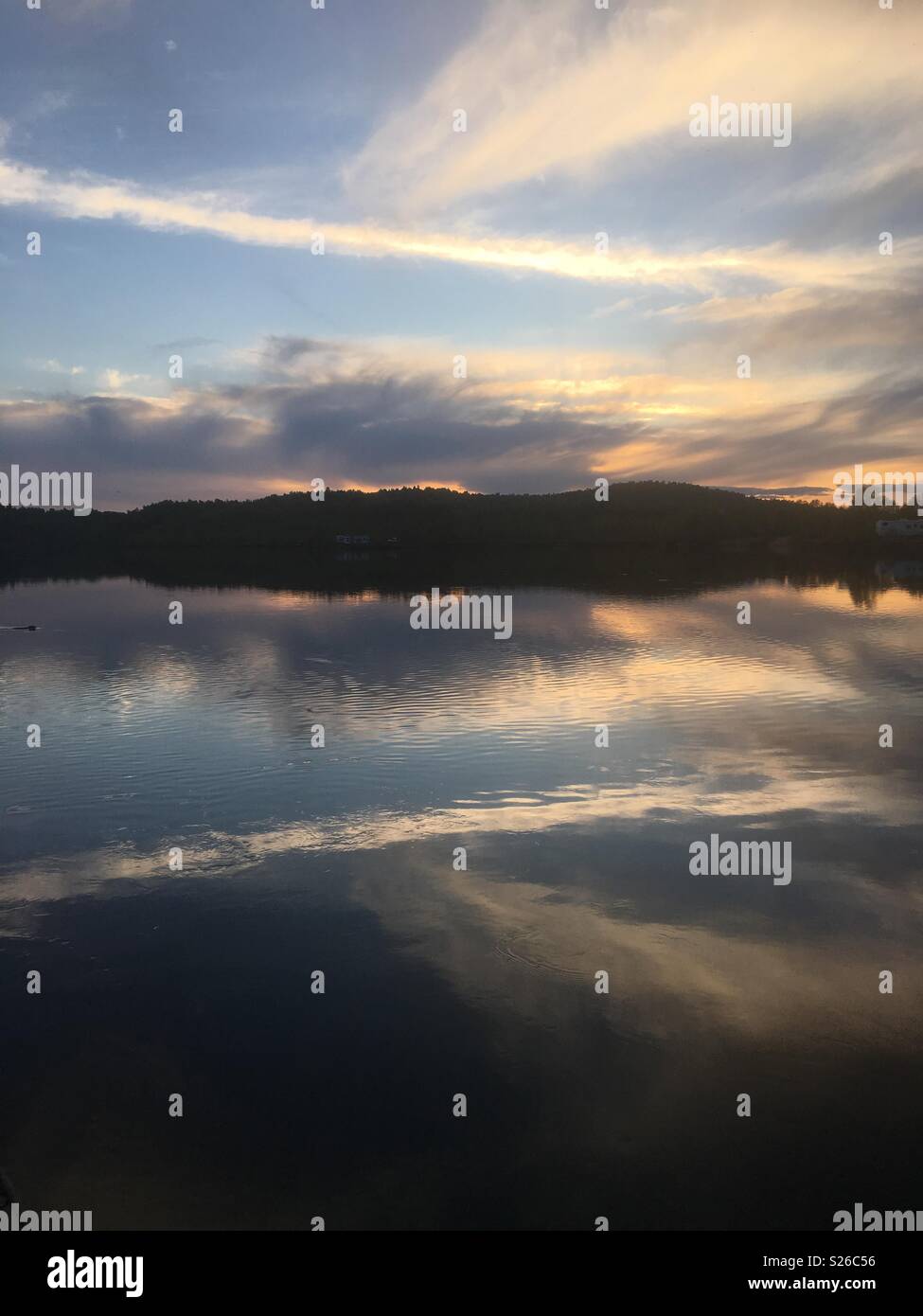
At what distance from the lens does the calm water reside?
7.40 metres

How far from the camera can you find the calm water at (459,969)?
24.3 ft

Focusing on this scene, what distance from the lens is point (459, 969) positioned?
10438mm

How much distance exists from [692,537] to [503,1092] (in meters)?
152

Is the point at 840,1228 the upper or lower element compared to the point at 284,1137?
lower

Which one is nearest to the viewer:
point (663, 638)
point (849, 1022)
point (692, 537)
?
point (849, 1022)

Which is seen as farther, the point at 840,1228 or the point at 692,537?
the point at 692,537

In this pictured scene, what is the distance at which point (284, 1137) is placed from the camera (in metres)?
7.80

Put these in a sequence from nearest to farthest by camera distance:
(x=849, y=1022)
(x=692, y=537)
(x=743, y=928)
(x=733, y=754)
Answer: (x=849, y=1022)
(x=743, y=928)
(x=733, y=754)
(x=692, y=537)
